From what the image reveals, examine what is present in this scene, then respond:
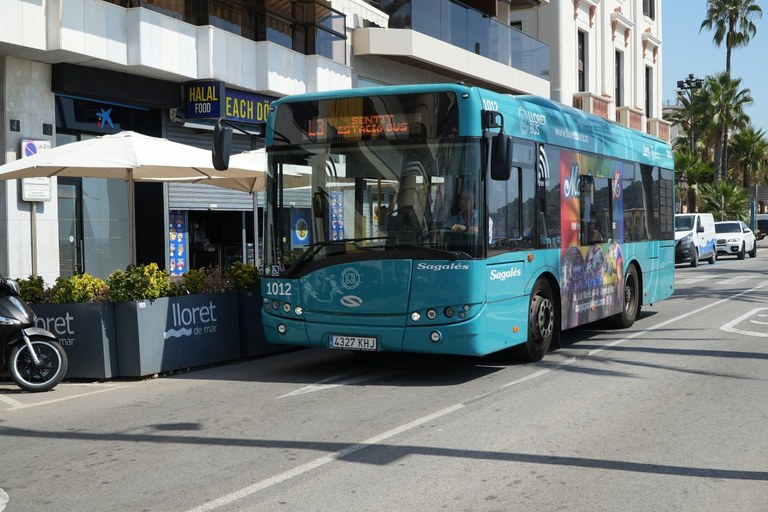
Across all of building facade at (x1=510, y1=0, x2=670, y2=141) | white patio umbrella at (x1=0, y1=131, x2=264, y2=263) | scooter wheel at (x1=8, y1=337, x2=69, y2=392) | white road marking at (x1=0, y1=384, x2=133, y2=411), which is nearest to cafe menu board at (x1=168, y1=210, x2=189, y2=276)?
white patio umbrella at (x1=0, y1=131, x2=264, y2=263)

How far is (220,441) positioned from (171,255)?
12.4 meters

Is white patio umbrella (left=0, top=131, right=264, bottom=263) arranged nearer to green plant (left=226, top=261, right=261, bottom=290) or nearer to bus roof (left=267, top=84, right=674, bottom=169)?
green plant (left=226, top=261, right=261, bottom=290)

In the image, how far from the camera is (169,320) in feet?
33.6

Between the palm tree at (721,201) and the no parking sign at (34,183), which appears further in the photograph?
the palm tree at (721,201)

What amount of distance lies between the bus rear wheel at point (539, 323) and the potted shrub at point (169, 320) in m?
3.59

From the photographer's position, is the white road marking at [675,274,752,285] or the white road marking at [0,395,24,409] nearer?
the white road marking at [0,395,24,409]

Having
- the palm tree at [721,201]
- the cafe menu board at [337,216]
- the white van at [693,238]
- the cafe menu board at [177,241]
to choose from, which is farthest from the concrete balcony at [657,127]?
the cafe menu board at [337,216]

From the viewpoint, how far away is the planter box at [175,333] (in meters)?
9.84

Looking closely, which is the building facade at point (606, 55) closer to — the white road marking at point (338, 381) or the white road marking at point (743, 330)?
the white road marking at point (743, 330)

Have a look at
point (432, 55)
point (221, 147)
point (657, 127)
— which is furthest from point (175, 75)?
point (657, 127)

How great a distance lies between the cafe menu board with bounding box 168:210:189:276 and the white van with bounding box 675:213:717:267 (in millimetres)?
20962

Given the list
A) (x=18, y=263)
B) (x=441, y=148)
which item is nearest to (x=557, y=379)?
(x=441, y=148)

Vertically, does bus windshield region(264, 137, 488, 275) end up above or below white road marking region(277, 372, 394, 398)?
above

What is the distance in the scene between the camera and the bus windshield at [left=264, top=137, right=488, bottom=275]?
8.91 metres
